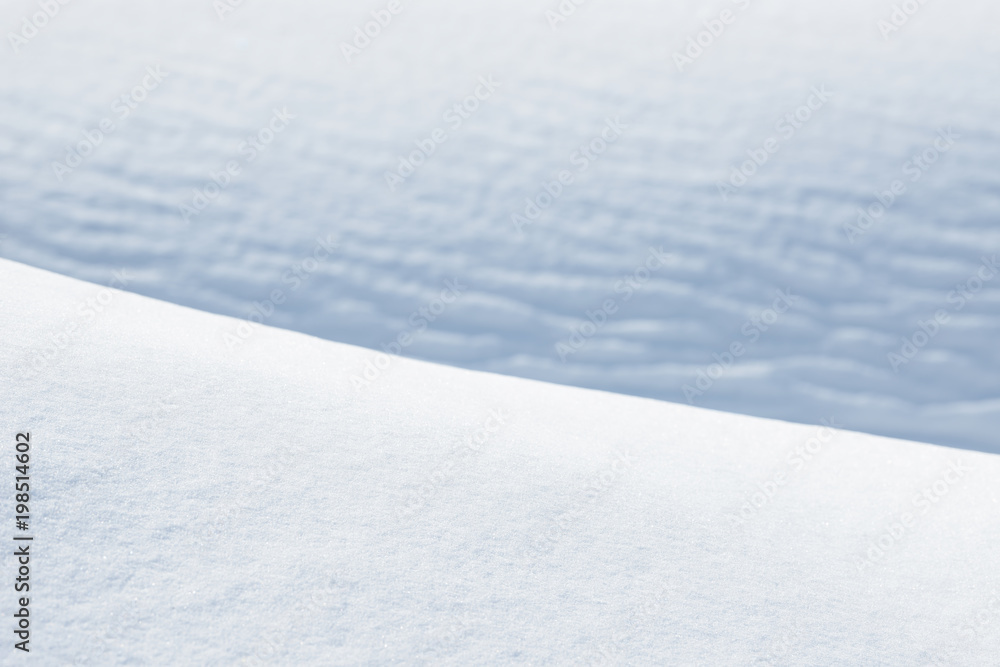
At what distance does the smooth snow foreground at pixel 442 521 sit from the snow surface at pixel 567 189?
17.7 inches

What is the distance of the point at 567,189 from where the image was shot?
4.34m

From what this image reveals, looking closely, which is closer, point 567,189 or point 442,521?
point 442,521

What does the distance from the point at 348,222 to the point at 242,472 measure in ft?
5.66

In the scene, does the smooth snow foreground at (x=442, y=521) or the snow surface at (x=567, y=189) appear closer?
the smooth snow foreground at (x=442, y=521)

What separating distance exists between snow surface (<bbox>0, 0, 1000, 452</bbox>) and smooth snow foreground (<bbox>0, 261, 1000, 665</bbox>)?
0.45 metres

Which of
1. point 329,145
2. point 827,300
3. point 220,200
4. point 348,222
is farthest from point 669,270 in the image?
point 220,200

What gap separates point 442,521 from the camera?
284cm

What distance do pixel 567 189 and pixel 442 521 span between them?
A: 2.07 m

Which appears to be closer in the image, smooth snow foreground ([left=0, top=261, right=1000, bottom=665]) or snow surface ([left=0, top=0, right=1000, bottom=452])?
smooth snow foreground ([left=0, top=261, right=1000, bottom=665])

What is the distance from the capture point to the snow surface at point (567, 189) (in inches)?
152

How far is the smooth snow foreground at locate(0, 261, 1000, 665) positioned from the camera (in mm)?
2504

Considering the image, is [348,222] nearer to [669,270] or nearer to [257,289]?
[257,289]

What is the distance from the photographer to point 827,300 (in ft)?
12.9

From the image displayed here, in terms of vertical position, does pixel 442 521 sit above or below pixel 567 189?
below
